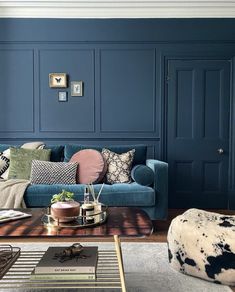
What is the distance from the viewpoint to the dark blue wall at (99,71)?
4.73 meters

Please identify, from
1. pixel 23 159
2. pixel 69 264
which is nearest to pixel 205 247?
pixel 69 264

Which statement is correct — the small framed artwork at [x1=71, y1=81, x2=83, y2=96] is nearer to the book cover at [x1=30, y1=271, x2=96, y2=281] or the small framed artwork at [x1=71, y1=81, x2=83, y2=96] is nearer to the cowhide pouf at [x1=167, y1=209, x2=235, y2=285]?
the cowhide pouf at [x1=167, y1=209, x2=235, y2=285]

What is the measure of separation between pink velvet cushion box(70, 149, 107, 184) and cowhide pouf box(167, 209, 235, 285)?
150 centimetres

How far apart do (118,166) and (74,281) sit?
2.19 meters

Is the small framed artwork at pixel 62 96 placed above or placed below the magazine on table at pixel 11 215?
above

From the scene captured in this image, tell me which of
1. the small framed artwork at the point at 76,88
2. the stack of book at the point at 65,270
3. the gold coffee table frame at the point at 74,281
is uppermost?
the small framed artwork at the point at 76,88

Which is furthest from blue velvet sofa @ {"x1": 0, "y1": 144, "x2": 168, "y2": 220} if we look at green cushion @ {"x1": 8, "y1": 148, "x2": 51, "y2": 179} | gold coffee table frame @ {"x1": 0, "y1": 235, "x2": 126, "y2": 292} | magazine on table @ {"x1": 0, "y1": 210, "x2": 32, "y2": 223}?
gold coffee table frame @ {"x1": 0, "y1": 235, "x2": 126, "y2": 292}

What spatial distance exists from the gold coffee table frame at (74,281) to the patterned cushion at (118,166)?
1.68 metres

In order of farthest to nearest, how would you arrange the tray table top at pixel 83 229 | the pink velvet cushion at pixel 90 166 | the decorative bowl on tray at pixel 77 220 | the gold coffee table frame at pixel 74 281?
the pink velvet cushion at pixel 90 166 < the decorative bowl on tray at pixel 77 220 < the tray table top at pixel 83 229 < the gold coffee table frame at pixel 74 281

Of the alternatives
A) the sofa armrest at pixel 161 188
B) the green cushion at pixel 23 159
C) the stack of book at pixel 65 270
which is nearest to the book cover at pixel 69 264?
the stack of book at pixel 65 270

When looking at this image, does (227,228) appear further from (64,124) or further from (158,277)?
(64,124)

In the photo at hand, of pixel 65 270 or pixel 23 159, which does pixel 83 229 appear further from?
pixel 23 159

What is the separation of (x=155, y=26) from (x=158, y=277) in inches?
135

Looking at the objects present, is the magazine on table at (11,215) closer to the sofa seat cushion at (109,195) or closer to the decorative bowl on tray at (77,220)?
the decorative bowl on tray at (77,220)
